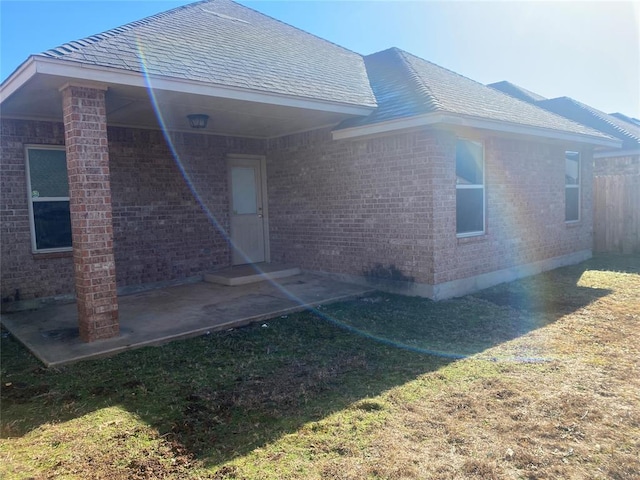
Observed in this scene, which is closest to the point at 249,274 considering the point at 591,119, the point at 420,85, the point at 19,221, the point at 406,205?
the point at 406,205

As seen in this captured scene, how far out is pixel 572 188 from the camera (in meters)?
12.1

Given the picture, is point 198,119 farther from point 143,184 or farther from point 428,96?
point 428,96

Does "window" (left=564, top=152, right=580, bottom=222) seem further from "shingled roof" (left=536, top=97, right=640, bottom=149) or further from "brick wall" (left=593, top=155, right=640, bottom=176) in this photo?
"brick wall" (left=593, top=155, right=640, bottom=176)

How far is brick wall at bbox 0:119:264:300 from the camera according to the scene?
7.74 metres

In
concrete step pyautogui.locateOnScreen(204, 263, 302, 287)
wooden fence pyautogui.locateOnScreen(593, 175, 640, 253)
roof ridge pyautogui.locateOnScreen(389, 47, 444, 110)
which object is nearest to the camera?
roof ridge pyautogui.locateOnScreen(389, 47, 444, 110)

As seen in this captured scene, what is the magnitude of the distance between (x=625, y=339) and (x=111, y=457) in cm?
572

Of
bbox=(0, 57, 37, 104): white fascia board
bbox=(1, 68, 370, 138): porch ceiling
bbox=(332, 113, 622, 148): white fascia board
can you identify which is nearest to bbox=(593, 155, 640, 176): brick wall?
bbox=(332, 113, 622, 148): white fascia board

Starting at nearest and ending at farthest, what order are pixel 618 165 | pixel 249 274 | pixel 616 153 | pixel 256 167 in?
pixel 249 274 → pixel 256 167 → pixel 616 153 → pixel 618 165

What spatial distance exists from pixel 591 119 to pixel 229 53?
16344 mm

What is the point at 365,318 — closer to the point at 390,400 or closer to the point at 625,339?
the point at 390,400

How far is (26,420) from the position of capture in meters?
4.02

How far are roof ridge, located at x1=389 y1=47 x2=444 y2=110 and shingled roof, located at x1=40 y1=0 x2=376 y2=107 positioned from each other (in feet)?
2.88

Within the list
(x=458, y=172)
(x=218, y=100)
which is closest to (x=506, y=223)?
(x=458, y=172)

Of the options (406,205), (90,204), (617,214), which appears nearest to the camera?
(90,204)
